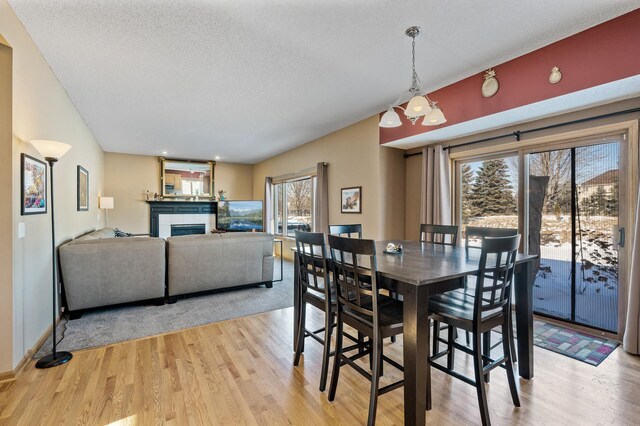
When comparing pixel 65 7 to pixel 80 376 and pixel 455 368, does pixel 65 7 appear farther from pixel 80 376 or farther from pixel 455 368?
pixel 455 368

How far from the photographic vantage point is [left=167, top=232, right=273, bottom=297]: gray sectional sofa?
3859 millimetres

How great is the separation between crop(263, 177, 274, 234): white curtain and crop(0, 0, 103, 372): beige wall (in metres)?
4.57

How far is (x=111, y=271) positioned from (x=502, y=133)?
497 centimetres

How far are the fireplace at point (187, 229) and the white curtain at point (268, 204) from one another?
6.21ft

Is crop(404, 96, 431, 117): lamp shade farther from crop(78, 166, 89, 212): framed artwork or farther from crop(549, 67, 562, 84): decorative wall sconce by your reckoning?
crop(78, 166, 89, 212): framed artwork

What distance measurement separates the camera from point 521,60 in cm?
283


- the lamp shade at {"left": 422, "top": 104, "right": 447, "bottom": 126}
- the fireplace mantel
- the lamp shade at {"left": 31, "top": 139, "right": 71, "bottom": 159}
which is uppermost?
the lamp shade at {"left": 422, "top": 104, "right": 447, "bottom": 126}

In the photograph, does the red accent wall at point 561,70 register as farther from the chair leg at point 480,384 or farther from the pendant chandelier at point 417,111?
the chair leg at point 480,384

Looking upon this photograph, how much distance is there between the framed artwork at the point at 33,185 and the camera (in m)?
2.34

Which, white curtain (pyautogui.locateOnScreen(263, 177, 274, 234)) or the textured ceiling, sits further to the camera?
white curtain (pyautogui.locateOnScreen(263, 177, 274, 234))

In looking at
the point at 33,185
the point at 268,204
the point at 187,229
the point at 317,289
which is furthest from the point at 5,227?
the point at 187,229

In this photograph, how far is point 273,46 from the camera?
2645mm

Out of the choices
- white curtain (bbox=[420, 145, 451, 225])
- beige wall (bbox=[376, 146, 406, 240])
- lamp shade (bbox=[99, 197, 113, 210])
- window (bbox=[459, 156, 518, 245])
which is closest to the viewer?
window (bbox=[459, 156, 518, 245])

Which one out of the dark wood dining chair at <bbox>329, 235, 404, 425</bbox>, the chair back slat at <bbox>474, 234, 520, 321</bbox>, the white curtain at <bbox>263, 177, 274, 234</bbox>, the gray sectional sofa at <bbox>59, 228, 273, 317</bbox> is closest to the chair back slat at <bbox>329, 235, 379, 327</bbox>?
the dark wood dining chair at <bbox>329, 235, 404, 425</bbox>
